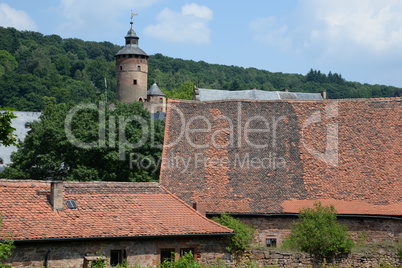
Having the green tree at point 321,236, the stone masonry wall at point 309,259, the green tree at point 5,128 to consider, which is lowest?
the stone masonry wall at point 309,259

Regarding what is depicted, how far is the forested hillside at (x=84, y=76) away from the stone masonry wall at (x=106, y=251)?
96.2m

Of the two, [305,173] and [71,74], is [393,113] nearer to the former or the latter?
[305,173]

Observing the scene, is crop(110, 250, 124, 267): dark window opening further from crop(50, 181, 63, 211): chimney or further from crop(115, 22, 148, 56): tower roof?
crop(115, 22, 148, 56): tower roof

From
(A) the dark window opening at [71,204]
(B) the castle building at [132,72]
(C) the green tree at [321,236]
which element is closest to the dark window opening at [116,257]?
(A) the dark window opening at [71,204]

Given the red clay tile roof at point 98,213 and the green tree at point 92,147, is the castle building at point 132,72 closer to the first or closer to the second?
the green tree at point 92,147

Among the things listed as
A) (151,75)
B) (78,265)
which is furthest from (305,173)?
(151,75)

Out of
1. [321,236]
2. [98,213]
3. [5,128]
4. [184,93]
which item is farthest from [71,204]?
[184,93]

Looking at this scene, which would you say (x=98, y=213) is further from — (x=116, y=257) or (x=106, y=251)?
(x=116, y=257)

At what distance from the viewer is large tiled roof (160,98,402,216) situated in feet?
91.0

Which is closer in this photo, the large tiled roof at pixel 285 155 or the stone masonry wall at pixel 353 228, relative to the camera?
the stone masonry wall at pixel 353 228

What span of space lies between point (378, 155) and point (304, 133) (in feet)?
11.6

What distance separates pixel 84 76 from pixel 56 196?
138208 millimetres

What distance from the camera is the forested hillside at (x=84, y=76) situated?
439 feet

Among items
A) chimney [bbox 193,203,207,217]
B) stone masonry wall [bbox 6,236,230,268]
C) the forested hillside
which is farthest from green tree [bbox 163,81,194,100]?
stone masonry wall [bbox 6,236,230,268]
